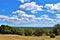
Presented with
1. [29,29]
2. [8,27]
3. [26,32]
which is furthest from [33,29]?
Answer: [8,27]

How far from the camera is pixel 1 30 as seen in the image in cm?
5459

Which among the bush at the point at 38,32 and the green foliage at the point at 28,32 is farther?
the bush at the point at 38,32

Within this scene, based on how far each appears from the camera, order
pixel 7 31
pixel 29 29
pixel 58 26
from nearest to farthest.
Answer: pixel 7 31 → pixel 29 29 → pixel 58 26

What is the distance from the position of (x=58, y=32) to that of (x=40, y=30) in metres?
6.75

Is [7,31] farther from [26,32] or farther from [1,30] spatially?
[26,32]

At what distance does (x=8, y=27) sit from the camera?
184 ft

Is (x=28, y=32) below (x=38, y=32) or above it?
above

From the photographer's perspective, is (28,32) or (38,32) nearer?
(38,32)

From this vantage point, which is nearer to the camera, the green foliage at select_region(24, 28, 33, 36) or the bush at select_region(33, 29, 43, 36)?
the green foliage at select_region(24, 28, 33, 36)

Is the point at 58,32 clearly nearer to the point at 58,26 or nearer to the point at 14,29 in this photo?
the point at 58,26

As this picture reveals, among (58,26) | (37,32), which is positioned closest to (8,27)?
(37,32)

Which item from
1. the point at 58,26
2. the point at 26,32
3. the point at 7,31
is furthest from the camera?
the point at 58,26

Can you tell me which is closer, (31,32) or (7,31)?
(7,31)

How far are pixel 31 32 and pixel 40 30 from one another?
13.4 feet
